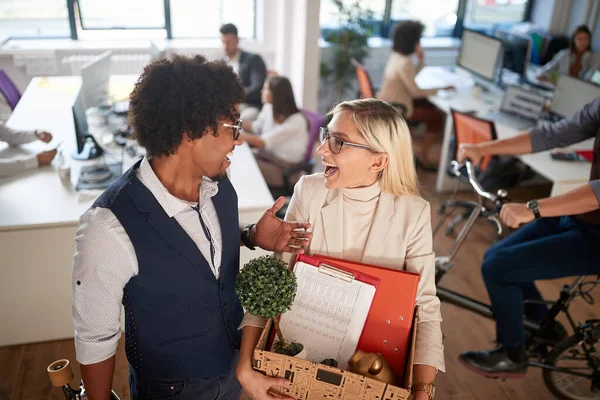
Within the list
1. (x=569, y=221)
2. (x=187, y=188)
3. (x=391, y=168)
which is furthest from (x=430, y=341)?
(x=569, y=221)

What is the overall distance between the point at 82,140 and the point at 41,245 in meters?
0.78

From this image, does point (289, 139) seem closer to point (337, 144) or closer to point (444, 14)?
point (337, 144)

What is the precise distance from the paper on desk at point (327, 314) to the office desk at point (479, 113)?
253 cm

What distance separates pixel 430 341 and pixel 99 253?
35.2 inches

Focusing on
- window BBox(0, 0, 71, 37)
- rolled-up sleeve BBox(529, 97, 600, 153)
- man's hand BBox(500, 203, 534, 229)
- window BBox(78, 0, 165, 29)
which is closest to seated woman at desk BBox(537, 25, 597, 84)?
rolled-up sleeve BBox(529, 97, 600, 153)

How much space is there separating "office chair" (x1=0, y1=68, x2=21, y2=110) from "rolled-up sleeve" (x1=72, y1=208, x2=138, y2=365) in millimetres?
3612

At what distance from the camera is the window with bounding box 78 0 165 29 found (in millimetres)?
6273

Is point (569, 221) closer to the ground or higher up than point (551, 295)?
higher up

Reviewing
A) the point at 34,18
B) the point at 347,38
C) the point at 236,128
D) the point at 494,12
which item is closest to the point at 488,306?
the point at 236,128

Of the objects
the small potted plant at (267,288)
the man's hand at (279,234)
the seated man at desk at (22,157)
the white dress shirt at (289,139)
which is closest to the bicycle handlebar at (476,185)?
the man's hand at (279,234)

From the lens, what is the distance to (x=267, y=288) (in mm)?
1318

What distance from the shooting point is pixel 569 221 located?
7.61 ft

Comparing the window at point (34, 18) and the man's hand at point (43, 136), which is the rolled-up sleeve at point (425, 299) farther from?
the window at point (34, 18)

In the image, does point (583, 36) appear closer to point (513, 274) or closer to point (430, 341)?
point (513, 274)
